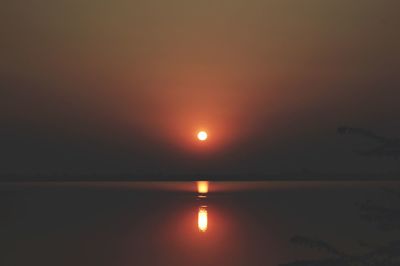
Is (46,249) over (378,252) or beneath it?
over

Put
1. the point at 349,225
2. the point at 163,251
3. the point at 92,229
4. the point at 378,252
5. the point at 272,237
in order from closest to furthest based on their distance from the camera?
the point at 378,252, the point at 163,251, the point at 272,237, the point at 349,225, the point at 92,229

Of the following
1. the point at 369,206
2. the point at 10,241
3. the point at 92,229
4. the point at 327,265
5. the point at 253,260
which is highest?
the point at 92,229

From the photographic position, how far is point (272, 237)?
47875 mm

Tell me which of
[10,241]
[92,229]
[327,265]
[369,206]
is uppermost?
[92,229]

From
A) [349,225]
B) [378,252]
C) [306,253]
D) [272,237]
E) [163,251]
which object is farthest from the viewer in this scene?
[349,225]

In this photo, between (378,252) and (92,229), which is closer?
(378,252)

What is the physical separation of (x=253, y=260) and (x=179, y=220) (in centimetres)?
2965

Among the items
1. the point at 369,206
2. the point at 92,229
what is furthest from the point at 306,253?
the point at 369,206

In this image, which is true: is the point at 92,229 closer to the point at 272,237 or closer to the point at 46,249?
the point at 46,249

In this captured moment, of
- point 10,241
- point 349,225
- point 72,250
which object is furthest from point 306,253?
point 10,241

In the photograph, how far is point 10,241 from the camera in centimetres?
4819

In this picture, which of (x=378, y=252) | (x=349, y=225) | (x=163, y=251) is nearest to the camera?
(x=378, y=252)

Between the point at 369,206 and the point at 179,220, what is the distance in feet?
206

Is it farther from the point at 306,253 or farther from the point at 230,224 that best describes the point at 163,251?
the point at 230,224
